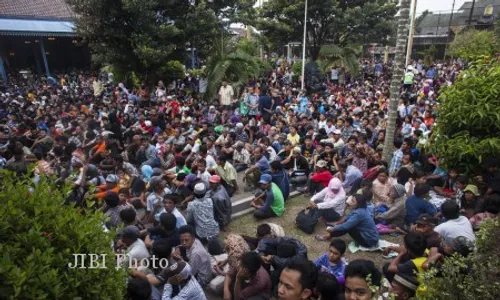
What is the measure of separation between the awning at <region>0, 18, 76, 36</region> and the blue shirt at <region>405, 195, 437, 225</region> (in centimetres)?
2020

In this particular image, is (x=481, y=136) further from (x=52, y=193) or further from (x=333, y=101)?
(x=333, y=101)

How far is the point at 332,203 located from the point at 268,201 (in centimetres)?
122

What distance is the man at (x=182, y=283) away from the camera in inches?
159

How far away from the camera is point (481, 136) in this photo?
6.13 metres

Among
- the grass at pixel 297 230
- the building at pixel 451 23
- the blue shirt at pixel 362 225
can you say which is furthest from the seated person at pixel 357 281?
the building at pixel 451 23

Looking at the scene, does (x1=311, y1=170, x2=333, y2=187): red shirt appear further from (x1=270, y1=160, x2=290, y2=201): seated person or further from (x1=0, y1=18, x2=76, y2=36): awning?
(x1=0, y1=18, x2=76, y2=36): awning

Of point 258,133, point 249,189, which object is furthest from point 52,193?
point 258,133

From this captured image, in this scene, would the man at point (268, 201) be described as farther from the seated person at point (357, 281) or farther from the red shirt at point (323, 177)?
the seated person at point (357, 281)

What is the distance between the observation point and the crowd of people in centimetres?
414

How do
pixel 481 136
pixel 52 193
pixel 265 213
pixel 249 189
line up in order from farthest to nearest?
pixel 249 189 < pixel 265 213 < pixel 481 136 < pixel 52 193

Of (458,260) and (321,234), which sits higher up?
(458,260)

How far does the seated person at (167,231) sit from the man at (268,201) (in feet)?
7.00

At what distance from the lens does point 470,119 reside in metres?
5.98

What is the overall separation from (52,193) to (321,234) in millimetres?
4922
